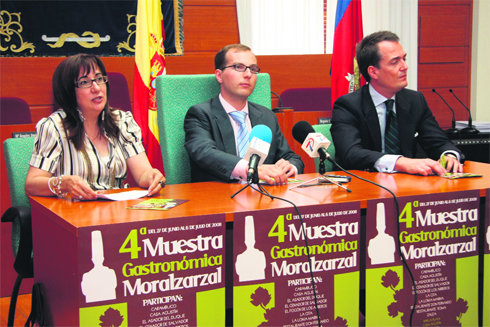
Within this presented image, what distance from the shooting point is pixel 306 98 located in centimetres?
430

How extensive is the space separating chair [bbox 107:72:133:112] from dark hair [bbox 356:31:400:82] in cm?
175

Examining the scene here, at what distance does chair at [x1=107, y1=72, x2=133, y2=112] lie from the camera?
3.69 meters

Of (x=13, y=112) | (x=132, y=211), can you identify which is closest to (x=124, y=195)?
(x=132, y=211)

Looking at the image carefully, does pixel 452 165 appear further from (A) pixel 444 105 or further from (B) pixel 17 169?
(A) pixel 444 105

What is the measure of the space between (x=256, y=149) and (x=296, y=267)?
410 mm

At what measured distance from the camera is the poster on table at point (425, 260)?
5.39 feet

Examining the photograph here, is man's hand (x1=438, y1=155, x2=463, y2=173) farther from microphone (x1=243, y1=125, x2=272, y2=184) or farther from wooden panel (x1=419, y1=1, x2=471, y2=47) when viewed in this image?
wooden panel (x1=419, y1=1, x2=471, y2=47)

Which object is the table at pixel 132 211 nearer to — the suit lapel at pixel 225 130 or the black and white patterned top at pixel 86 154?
the black and white patterned top at pixel 86 154

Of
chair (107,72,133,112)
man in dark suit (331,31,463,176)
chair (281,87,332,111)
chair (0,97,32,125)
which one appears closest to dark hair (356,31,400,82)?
man in dark suit (331,31,463,176)

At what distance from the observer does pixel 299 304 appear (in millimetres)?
1559

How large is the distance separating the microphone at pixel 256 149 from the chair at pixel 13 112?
7.19 feet

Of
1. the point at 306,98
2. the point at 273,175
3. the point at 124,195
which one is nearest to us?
the point at 124,195

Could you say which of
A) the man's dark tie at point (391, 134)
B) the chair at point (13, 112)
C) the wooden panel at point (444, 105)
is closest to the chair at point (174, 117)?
the man's dark tie at point (391, 134)

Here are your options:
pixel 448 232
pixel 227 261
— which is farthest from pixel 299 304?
pixel 448 232
